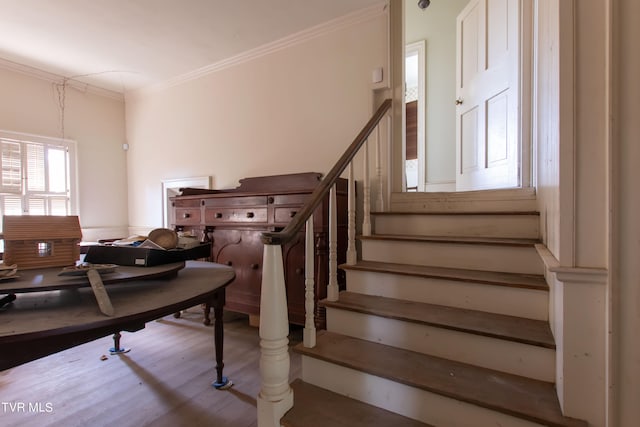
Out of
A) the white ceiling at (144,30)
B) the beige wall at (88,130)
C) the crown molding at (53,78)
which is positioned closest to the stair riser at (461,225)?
the white ceiling at (144,30)

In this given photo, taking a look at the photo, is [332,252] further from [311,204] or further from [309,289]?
[311,204]

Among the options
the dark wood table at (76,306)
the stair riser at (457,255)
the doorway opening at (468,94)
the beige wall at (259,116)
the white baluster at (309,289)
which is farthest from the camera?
the beige wall at (259,116)

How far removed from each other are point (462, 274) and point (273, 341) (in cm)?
105

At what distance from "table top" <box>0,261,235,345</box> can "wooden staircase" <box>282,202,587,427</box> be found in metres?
0.61

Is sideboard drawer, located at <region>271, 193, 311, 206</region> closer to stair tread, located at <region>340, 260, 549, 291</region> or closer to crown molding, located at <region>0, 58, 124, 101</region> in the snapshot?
stair tread, located at <region>340, 260, 549, 291</region>

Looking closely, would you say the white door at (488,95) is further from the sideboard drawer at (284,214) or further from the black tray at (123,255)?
the black tray at (123,255)

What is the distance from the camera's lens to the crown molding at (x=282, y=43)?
8.46 feet

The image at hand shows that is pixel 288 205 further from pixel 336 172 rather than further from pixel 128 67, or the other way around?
pixel 128 67

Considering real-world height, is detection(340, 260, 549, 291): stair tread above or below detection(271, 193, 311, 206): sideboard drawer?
below

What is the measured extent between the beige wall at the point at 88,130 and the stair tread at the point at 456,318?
3.89 meters

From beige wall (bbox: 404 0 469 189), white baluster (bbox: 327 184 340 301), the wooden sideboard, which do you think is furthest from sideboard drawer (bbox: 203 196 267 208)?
beige wall (bbox: 404 0 469 189)

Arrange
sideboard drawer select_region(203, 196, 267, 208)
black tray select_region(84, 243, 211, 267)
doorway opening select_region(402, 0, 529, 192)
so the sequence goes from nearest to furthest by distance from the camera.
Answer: black tray select_region(84, 243, 211, 267)
doorway opening select_region(402, 0, 529, 192)
sideboard drawer select_region(203, 196, 267, 208)

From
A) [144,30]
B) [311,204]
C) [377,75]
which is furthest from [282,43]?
[311,204]

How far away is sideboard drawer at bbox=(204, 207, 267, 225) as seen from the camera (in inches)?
98.7
